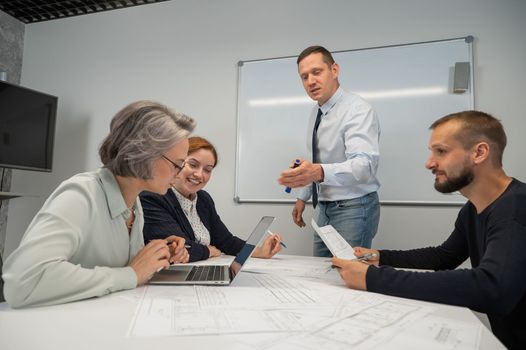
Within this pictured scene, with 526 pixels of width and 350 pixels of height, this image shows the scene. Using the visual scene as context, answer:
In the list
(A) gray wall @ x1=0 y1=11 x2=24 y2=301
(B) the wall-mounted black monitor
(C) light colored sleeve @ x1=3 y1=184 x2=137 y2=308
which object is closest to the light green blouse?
(C) light colored sleeve @ x1=3 y1=184 x2=137 y2=308

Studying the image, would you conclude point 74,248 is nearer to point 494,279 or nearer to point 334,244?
point 334,244

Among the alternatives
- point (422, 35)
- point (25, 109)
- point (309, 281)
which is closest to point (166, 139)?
point (309, 281)

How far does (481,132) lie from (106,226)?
3.53ft

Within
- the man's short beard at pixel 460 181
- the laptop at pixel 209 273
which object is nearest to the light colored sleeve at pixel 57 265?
the laptop at pixel 209 273

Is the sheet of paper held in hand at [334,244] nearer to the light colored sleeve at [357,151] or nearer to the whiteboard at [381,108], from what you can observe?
the light colored sleeve at [357,151]

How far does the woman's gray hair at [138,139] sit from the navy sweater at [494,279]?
0.65m

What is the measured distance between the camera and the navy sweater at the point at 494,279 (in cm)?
79

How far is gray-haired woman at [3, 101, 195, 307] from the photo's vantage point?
73 centimetres

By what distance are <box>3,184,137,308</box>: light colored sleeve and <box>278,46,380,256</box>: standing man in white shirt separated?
776 mm

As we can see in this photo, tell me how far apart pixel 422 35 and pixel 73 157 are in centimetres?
294

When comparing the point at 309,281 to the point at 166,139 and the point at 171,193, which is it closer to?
the point at 166,139

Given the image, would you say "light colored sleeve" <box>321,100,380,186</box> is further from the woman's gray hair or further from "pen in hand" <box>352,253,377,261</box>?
the woman's gray hair

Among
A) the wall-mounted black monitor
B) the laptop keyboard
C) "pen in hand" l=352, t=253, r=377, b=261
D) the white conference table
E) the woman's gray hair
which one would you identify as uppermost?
the wall-mounted black monitor

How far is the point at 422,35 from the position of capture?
2.36m
